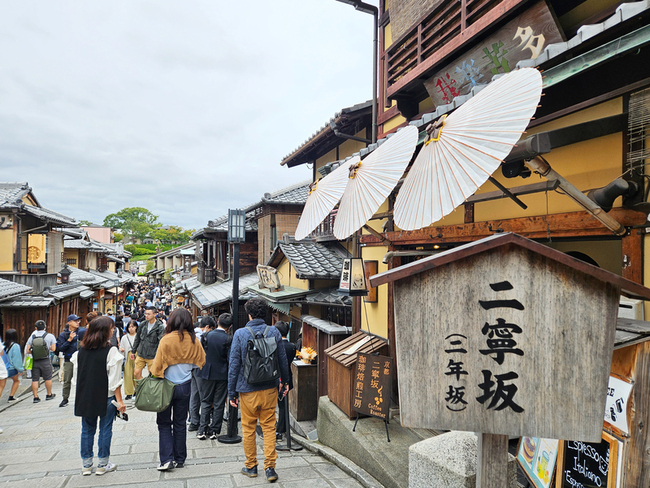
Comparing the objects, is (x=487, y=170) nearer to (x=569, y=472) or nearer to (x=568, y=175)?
(x=568, y=175)

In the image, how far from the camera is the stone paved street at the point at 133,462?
5.16 m

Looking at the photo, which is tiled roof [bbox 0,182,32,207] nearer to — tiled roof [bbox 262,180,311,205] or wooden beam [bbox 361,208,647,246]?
tiled roof [bbox 262,180,311,205]

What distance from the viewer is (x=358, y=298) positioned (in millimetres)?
8977

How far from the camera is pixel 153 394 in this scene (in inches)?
212

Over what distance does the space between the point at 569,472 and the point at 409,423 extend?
6.47 ft

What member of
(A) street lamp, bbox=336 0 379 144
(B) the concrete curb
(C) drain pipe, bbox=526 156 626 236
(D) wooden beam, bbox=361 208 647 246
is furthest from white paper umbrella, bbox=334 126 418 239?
(A) street lamp, bbox=336 0 379 144

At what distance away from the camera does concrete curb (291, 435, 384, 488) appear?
5.48 m

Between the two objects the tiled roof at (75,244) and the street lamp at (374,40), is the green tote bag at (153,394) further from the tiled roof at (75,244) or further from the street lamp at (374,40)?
the tiled roof at (75,244)

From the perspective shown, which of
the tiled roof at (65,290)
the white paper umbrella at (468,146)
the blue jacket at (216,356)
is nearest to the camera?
the white paper umbrella at (468,146)

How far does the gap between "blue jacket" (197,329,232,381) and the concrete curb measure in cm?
219

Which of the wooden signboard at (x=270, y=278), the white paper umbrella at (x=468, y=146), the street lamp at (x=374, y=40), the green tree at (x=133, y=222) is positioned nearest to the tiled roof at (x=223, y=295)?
the wooden signboard at (x=270, y=278)

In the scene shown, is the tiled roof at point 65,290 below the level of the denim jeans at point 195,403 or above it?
above

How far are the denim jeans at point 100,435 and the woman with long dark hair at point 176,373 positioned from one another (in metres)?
0.72

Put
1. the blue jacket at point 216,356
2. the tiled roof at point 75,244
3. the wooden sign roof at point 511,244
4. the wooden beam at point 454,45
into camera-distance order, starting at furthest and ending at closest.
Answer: the tiled roof at point 75,244 → the blue jacket at point 216,356 → the wooden beam at point 454,45 → the wooden sign roof at point 511,244
